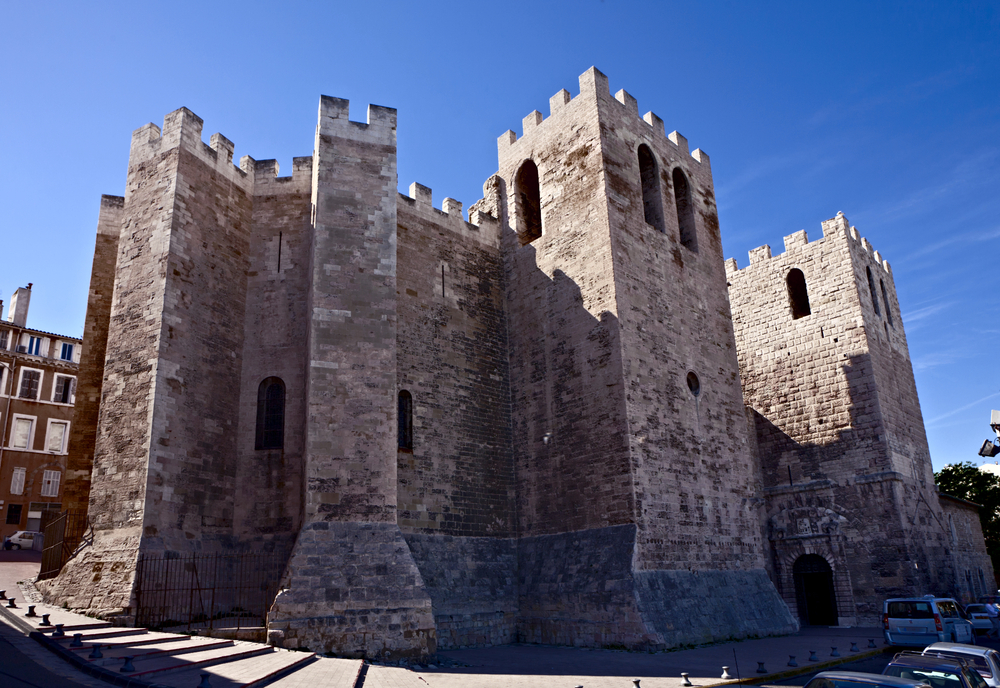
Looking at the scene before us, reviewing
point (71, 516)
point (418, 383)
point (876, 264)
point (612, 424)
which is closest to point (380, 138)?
point (418, 383)

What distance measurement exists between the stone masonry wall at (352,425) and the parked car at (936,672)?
7.08 metres

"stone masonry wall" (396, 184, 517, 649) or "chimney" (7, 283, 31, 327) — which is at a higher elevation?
"chimney" (7, 283, 31, 327)

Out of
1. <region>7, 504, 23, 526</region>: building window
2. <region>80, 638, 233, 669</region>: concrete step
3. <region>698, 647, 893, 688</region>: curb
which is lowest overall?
<region>698, 647, 893, 688</region>: curb

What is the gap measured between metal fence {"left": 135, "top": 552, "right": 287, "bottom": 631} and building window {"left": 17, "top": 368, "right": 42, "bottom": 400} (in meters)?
20.8

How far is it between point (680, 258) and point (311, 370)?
9685mm

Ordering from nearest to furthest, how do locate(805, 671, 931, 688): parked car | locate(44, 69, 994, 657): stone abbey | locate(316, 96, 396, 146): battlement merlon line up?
locate(805, 671, 931, 688): parked car → locate(44, 69, 994, 657): stone abbey → locate(316, 96, 396, 146): battlement merlon

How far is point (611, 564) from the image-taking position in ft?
42.8

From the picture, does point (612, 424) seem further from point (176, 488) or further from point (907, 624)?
point (176, 488)

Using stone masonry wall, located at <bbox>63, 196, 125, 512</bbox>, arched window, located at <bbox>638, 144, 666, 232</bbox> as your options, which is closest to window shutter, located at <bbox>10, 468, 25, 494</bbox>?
stone masonry wall, located at <bbox>63, 196, 125, 512</bbox>

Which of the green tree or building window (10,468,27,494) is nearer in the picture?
building window (10,468,27,494)

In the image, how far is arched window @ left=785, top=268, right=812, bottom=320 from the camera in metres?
21.5

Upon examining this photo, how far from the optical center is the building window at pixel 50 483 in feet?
89.7

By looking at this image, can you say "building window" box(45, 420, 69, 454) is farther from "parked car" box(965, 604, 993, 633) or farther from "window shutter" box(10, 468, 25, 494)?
"parked car" box(965, 604, 993, 633)

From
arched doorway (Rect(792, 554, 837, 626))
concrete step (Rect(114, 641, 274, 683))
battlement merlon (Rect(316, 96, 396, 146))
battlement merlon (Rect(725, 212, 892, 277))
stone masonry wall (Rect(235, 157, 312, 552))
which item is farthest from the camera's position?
battlement merlon (Rect(725, 212, 892, 277))
